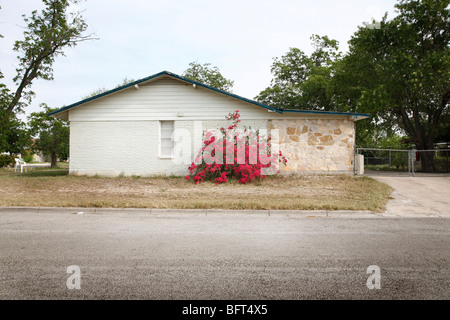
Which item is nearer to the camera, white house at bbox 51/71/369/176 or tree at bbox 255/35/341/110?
white house at bbox 51/71/369/176

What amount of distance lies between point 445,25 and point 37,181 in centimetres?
2642

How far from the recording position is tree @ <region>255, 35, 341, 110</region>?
112 feet

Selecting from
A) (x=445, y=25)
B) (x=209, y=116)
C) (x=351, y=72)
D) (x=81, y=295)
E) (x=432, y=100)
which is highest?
(x=445, y=25)

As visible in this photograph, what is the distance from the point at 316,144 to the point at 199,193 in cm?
728

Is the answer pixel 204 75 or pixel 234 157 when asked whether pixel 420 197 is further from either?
pixel 204 75

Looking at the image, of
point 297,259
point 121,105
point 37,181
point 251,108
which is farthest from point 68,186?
point 297,259

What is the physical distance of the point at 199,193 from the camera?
1028 cm

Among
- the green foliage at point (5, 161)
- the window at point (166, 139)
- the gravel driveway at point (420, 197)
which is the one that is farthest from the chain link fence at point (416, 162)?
the green foliage at point (5, 161)

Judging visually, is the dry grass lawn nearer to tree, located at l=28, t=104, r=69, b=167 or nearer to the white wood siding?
the white wood siding

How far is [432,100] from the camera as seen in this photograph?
22625mm

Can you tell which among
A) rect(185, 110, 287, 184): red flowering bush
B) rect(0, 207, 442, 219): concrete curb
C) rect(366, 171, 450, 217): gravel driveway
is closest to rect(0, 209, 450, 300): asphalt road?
rect(0, 207, 442, 219): concrete curb

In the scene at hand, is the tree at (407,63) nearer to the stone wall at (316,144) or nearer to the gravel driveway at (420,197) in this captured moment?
the stone wall at (316,144)

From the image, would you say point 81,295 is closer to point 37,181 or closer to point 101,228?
point 101,228

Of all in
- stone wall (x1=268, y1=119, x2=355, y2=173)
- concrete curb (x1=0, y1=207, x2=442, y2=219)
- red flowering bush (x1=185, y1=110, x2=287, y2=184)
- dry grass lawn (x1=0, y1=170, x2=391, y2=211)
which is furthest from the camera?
stone wall (x1=268, y1=119, x2=355, y2=173)
